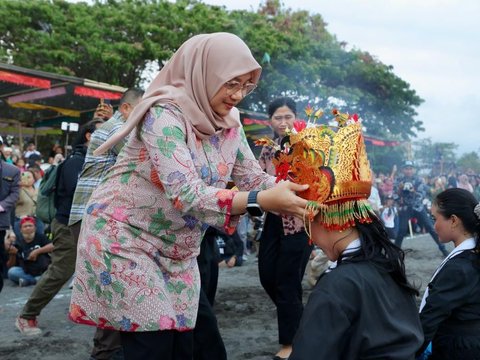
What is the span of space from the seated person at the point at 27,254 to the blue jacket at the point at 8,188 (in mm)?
1259

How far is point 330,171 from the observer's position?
200cm

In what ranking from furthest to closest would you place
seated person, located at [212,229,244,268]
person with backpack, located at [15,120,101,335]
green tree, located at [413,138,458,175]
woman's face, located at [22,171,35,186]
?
1. green tree, located at [413,138,458,175]
2. seated person, located at [212,229,244,268]
3. woman's face, located at [22,171,35,186]
4. person with backpack, located at [15,120,101,335]

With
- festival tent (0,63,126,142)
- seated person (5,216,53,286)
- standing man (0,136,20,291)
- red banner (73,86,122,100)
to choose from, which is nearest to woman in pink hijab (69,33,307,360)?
standing man (0,136,20,291)

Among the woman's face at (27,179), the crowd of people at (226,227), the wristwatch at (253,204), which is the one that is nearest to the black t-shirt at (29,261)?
the woman's face at (27,179)

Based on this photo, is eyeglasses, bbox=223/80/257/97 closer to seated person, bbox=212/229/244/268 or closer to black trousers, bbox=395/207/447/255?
seated person, bbox=212/229/244/268

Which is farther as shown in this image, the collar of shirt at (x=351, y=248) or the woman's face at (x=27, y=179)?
the woman's face at (x=27, y=179)

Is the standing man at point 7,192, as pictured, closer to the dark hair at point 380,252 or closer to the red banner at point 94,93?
the dark hair at point 380,252

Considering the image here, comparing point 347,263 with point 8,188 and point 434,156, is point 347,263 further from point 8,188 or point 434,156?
point 434,156

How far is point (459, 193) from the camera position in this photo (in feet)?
11.1

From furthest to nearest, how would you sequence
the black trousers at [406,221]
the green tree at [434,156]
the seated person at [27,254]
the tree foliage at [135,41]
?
1. the green tree at [434,156]
2. the tree foliage at [135,41]
3. the black trousers at [406,221]
4. the seated person at [27,254]

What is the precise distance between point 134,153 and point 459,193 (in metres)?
1.96

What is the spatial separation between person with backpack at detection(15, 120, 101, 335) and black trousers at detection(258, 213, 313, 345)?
5.26 feet

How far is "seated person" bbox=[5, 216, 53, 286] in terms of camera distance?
711 centimetres

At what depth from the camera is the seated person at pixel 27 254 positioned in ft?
23.3
